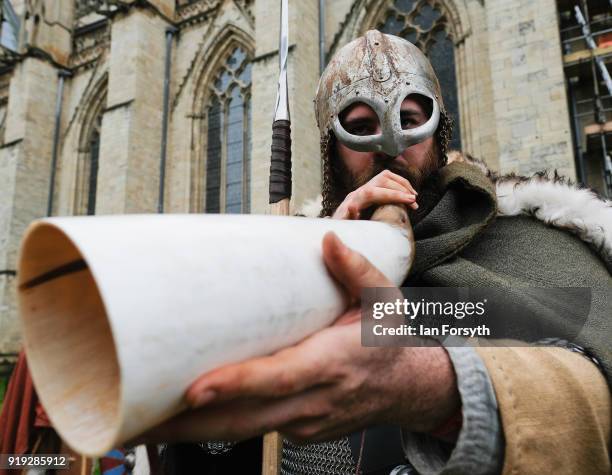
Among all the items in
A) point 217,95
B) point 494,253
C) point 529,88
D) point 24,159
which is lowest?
point 494,253

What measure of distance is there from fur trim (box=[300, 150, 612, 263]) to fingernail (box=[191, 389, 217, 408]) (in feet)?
3.63

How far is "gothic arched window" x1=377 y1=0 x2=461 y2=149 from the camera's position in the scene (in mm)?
8820

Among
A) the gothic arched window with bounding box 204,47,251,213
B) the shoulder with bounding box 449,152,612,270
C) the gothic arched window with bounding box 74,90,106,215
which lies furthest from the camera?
the gothic arched window with bounding box 74,90,106,215

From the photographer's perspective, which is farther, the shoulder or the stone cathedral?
the stone cathedral

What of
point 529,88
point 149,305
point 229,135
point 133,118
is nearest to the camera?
point 149,305

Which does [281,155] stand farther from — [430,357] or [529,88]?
[529,88]

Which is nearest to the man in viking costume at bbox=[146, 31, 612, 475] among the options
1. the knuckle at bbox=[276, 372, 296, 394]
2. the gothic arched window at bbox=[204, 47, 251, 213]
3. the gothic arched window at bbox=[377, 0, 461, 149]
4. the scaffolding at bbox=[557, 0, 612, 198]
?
the knuckle at bbox=[276, 372, 296, 394]

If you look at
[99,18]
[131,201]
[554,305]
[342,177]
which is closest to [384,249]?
[554,305]

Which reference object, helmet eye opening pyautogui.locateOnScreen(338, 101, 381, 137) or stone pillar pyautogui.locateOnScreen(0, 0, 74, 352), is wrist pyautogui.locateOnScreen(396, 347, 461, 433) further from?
stone pillar pyautogui.locateOnScreen(0, 0, 74, 352)

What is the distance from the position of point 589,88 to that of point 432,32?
11.1 ft

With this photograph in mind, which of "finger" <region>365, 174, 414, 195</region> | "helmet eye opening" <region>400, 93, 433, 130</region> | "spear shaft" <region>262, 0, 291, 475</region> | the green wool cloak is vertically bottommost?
the green wool cloak

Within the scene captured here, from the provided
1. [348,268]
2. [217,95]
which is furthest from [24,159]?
[348,268]

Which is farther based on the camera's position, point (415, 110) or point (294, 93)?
point (294, 93)

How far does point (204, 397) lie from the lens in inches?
18.6
